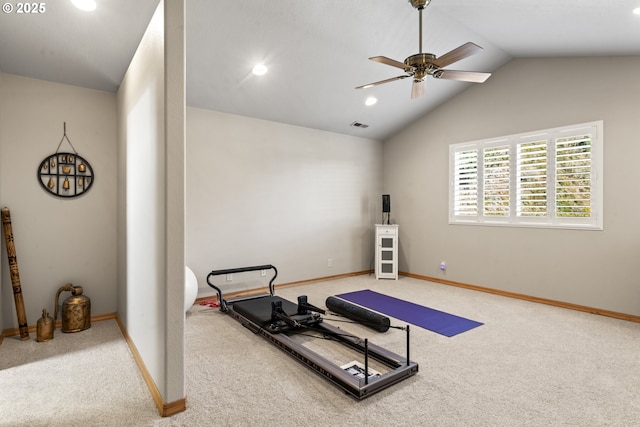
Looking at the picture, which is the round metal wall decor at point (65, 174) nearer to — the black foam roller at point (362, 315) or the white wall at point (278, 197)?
the white wall at point (278, 197)

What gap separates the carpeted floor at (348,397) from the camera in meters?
2.08

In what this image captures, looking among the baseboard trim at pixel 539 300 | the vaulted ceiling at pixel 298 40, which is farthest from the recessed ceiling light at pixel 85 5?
the baseboard trim at pixel 539 300

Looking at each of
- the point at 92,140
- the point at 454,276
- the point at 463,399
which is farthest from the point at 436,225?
the point at 92,140

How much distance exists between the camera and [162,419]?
6.75 feet

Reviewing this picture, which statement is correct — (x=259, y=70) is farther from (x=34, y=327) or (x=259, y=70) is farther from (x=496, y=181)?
(x=496, y=181)

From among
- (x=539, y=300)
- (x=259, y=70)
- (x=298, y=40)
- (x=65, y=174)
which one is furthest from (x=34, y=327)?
(x=539, y=300)

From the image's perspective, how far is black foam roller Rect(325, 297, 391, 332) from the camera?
11.0 feet

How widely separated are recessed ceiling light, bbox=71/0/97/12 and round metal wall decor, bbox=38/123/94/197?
1550mm

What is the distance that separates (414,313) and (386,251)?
2.10 m

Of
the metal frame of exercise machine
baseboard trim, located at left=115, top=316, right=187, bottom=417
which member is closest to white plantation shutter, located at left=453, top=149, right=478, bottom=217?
the metal frame of exercise machine

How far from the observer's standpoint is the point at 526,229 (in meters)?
4.82

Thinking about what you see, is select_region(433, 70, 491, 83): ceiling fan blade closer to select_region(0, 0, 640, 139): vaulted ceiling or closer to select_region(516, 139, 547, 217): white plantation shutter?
select_region(0, 0, 640, 139): vaulted ceiling

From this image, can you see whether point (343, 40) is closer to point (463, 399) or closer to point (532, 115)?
point (532, 115)

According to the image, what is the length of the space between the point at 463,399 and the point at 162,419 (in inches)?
77.0
